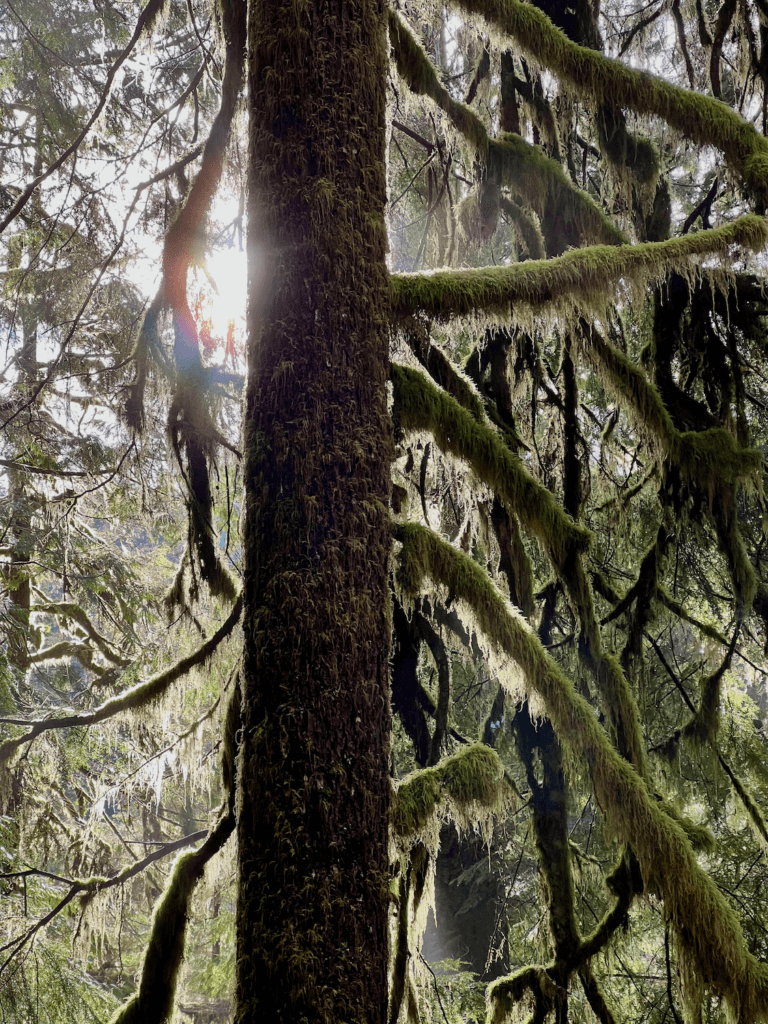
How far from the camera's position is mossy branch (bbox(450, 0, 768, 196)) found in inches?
102

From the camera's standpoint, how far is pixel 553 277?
2.24 m

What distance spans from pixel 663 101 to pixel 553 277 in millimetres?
908

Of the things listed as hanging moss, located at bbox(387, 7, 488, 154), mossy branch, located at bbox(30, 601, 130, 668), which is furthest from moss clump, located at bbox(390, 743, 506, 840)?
mossy branch, located at bbox(30, 601, 130, 668)

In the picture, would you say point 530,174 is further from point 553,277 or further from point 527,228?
point 553,277

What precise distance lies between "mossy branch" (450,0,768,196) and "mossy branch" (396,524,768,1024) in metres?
1.56

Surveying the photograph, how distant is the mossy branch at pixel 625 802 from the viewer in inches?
80.7

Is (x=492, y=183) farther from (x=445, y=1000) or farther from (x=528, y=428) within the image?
(x=445, y=1000)

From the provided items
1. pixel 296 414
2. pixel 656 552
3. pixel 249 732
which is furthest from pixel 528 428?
pixel 249 732

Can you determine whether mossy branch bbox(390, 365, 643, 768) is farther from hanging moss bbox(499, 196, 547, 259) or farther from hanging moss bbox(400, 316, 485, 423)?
hanging moss bbox(499, 196, 547, 259)

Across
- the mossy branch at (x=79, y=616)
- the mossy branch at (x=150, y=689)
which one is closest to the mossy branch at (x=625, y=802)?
the mossy branch at (x=150, y=689)

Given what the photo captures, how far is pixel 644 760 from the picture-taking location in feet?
9.38

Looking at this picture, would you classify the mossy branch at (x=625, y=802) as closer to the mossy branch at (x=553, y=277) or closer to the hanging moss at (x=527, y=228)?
the mossy branch at (x=553, y=277)

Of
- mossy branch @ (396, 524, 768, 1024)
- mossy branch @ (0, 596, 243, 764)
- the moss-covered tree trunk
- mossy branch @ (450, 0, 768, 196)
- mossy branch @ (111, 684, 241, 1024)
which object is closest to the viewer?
the moss-covered tree trunk

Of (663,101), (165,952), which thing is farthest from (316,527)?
(663,101)
